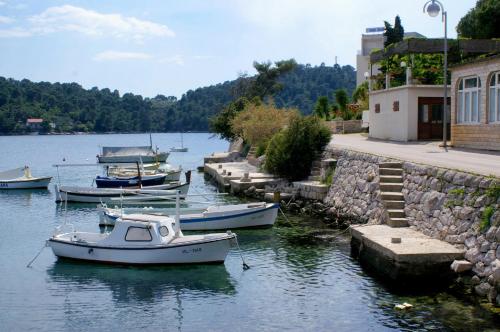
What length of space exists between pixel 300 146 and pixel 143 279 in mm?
18235

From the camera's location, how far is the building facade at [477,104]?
2902 cm

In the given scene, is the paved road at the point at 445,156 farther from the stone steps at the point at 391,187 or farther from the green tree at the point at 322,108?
the green tree at the point at 322,108

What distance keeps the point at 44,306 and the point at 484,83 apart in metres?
21.6

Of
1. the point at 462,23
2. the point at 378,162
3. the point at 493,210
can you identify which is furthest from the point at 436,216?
the point at 462,23

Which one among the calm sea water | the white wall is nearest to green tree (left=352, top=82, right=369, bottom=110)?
the white wall

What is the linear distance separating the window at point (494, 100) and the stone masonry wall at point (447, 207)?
591 cm

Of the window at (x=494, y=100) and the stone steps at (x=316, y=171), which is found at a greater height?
the window at (x=494, y=100)

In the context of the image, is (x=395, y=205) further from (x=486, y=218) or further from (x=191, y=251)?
(x=191, y=251)

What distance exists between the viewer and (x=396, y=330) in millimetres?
15047

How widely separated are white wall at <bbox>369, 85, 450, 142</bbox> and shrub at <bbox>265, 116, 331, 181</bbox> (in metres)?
4.55

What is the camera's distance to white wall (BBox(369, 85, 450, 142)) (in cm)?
3716

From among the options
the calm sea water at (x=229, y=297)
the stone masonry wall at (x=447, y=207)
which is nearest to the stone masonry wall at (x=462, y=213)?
the stone masonry wall at (x=447, y=207)

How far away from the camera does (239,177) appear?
4178 centimetres

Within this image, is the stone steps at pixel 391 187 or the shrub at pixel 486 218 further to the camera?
the stone steps at pixel 391 187
